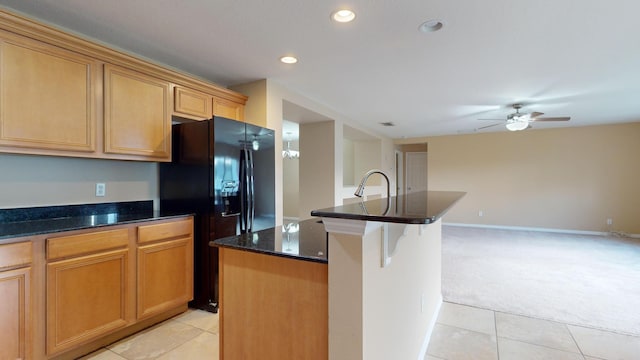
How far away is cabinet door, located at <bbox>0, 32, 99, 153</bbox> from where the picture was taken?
1.81m

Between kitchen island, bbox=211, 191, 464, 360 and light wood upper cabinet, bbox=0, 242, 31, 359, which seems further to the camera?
light wood upper cabinet, bbox=0, 242, 31, 359

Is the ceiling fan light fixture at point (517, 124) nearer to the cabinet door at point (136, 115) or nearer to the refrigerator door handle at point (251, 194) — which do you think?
the refrigerator door handle at point (251, 194)

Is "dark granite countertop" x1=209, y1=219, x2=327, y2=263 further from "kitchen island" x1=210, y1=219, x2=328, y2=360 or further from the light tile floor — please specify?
the light tile floor

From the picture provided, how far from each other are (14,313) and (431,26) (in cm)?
322

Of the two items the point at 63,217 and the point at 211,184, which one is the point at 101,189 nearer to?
the point at 63,217

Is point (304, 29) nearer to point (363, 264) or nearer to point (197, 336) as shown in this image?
point (363, 264)

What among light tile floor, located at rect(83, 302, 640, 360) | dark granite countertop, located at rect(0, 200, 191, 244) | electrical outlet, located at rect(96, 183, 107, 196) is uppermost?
electrical outlet, located at rect(96, 183, 107, 196)

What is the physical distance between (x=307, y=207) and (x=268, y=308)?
399 cm

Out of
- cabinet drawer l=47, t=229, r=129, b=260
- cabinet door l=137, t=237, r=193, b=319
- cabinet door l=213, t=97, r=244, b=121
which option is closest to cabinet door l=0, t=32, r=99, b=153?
cabinet drawer l=47, t=229, r=129, b=260

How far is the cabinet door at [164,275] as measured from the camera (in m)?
2.26

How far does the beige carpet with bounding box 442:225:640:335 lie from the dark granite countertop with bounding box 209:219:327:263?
2186 mm

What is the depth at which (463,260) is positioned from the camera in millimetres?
4395

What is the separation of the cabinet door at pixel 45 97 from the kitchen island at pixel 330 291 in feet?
5.06

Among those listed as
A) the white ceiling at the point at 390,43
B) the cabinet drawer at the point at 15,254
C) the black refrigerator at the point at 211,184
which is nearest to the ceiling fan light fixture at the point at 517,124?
the white ceiling at the point at 390,43
